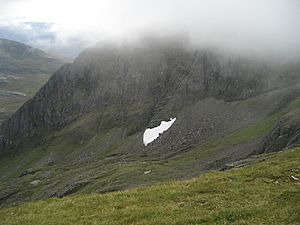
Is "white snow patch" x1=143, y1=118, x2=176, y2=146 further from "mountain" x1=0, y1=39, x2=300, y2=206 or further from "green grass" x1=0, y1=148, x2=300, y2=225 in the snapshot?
"green grass" x1=0, y1=148, x2=300, y2=225

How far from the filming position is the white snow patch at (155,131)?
583 ft

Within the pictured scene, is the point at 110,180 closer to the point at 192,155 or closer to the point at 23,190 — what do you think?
the point at 192,155

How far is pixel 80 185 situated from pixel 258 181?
115 meters

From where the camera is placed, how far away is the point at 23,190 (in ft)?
561

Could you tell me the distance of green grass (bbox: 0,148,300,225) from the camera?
20.1m

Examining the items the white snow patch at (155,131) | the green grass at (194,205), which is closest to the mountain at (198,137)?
the white snow patch at (155,131)

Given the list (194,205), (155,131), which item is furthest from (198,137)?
(194,205)

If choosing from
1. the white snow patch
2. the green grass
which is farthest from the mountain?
the green grass

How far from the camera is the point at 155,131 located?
181750 millimetres

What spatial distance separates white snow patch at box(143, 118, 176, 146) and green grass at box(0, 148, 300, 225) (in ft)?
486

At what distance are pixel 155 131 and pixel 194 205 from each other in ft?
522

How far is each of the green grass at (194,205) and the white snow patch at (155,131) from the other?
147997 millimetres

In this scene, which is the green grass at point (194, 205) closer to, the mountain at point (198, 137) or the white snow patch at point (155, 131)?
the mountain at point (198, 137)

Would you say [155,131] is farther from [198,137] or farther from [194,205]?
[194,205]
